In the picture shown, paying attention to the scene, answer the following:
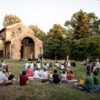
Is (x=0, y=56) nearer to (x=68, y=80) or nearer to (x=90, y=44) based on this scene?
(x=90, y=44)

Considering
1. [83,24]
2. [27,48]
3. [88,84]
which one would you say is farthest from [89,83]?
[83,24]

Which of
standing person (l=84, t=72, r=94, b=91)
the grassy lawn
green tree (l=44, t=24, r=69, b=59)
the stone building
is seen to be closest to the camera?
the grassy lawn

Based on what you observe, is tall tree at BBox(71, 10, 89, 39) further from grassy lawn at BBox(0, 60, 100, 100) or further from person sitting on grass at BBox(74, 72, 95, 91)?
person sitting on grass at BBox(74, 72, 95, 91)

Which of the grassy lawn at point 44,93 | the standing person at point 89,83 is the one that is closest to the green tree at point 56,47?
the grassy lawn at point 44,93

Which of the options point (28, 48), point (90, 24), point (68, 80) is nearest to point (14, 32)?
point (28, 48)

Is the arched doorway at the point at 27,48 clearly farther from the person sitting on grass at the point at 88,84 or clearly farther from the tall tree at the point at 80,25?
the person sitting on grass at the point at 88,84

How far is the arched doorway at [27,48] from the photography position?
5500 centimetres

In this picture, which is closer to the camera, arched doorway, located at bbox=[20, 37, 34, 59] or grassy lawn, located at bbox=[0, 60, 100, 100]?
grassy lawn, located at bbox=[0, 60, 100, 100]

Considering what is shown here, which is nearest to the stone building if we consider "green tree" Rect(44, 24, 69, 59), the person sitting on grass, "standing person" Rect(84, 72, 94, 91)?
"green tree" Rect(44, 24, 69, 59)

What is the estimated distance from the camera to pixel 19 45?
5372 cm

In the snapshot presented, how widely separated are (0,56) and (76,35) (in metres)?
19.3

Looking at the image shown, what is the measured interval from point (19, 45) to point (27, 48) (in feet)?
8.21

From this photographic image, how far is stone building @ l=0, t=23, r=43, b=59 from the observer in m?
53.4

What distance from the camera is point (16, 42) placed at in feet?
175
